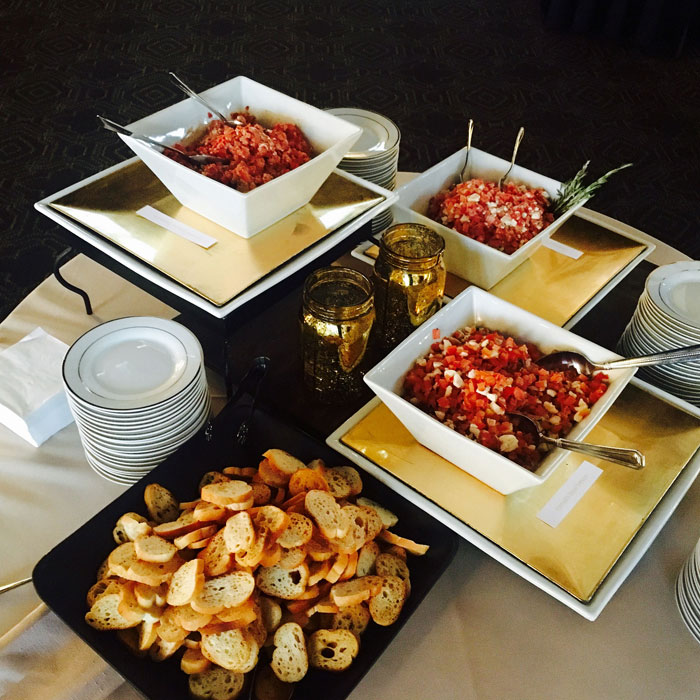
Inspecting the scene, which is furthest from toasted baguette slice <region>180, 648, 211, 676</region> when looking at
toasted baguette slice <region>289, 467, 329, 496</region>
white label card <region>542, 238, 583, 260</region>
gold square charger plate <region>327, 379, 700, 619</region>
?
white label card <region>542, 238, 583, 260</region>

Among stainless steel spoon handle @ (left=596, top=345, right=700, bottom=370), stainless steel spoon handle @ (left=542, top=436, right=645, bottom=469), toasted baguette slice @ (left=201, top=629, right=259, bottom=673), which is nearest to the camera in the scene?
toasted baguette slice @ (left=201, top=629, right=259, bottom=673)

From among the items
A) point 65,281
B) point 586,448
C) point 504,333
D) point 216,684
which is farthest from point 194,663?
point 65,281

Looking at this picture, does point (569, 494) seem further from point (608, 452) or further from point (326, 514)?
point (326, 514)

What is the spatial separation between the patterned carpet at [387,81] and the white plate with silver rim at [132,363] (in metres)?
1.49

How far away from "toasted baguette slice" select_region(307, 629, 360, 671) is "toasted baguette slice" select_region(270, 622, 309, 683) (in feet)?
0.04

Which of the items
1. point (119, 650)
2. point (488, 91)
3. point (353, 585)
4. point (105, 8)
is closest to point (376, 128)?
point (353, 585)

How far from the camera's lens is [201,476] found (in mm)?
840

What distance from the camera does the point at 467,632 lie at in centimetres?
77

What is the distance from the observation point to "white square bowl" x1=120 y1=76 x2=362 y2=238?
92 cm

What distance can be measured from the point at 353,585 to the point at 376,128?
2.99 ft

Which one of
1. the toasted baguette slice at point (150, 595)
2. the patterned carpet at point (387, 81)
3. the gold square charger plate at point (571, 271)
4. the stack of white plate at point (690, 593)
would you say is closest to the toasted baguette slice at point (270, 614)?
the toasted baguette slice at point (150, 595)

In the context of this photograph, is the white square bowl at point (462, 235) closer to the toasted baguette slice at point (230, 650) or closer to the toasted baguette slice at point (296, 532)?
the toasted baguette slice at point (296, 532)

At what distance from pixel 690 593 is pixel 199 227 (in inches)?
31.7

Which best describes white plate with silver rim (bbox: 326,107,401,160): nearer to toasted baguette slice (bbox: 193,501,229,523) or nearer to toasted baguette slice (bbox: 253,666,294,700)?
toasted baguette slice (bbox: 193,501,229,523)
